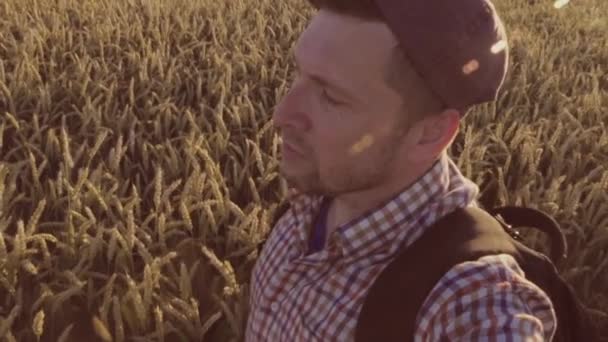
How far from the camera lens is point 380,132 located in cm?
133

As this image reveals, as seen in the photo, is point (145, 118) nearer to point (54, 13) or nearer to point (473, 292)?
point (54, 13)

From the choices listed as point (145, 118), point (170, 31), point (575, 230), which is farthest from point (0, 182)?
point (170, 31)

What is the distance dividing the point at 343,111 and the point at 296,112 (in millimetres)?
96

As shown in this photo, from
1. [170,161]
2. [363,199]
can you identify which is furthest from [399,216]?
[170,161]

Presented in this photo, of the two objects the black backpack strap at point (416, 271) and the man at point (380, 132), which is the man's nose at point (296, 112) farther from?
the black backpack strap at point (416, 271)

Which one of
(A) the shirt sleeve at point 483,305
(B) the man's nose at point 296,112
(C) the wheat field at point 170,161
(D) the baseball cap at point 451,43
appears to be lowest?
(C) the wheat field at point 170,161

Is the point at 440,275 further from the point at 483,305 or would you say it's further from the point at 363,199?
the point at 363,199

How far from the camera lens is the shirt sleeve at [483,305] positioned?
1.06 metres

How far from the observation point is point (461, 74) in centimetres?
123

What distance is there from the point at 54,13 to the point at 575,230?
3468mm

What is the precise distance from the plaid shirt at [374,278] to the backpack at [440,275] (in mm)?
22

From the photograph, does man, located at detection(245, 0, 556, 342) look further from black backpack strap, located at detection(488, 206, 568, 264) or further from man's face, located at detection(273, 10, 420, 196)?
black backpack strap, located at detection(488, 206, 568, 264)

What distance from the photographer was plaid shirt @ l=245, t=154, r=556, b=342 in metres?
1.09

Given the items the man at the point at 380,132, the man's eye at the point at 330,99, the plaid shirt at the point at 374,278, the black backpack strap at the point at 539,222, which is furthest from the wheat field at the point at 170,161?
the black backpack strap at the point at 539,222
